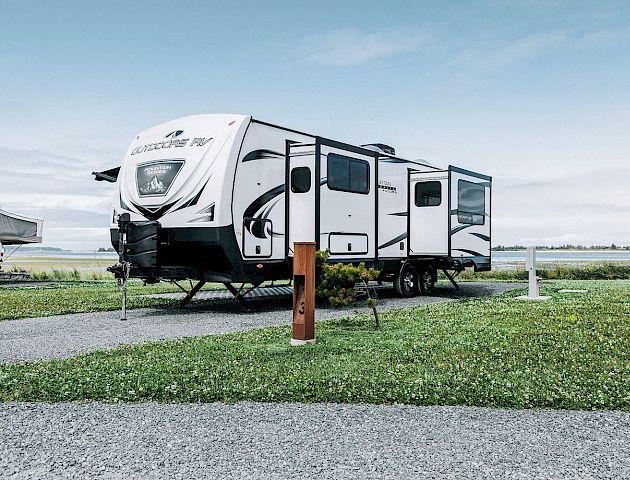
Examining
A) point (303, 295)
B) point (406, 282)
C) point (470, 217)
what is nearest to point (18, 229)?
point (406, 282)

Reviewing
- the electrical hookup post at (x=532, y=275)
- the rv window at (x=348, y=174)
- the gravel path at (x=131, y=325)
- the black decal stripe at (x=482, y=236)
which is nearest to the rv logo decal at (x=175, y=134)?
the rv window at (x=348, y=174)

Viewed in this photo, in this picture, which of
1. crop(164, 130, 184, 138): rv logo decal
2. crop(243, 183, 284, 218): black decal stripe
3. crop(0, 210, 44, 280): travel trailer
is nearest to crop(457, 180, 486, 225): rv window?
crop(243, 183, 284, 218): black decal stripe

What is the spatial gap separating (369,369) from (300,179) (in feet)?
21.4

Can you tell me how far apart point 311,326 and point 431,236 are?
8283 mm

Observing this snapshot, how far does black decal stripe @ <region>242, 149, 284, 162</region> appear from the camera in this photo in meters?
11.4

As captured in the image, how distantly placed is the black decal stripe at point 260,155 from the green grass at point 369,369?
339 centimetres

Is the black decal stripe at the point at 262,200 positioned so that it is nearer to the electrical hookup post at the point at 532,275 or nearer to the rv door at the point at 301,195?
the rv door at the point at 301,195

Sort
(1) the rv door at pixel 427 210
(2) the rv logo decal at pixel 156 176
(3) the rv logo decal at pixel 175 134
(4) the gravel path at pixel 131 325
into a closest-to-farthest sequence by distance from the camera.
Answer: (4) the gravel path at pixel 131 325 → (2) the rv logo decal at pixel 156 176 → (3) the rv logo decal at pixel 175 134 → (1) the rv door at pixel 427 210

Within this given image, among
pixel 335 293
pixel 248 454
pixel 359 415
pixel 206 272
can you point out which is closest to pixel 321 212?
pixel 206 272

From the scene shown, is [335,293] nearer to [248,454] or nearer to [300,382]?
[300,382]

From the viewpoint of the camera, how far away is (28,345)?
845 cm

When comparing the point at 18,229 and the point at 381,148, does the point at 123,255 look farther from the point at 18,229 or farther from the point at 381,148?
the point at 18,229

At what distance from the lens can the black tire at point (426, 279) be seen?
16469 millimetres

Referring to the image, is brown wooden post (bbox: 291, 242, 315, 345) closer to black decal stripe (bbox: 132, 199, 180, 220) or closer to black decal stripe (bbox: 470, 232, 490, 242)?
black decal stripe (bbox: 132, 199, 180, 220)
